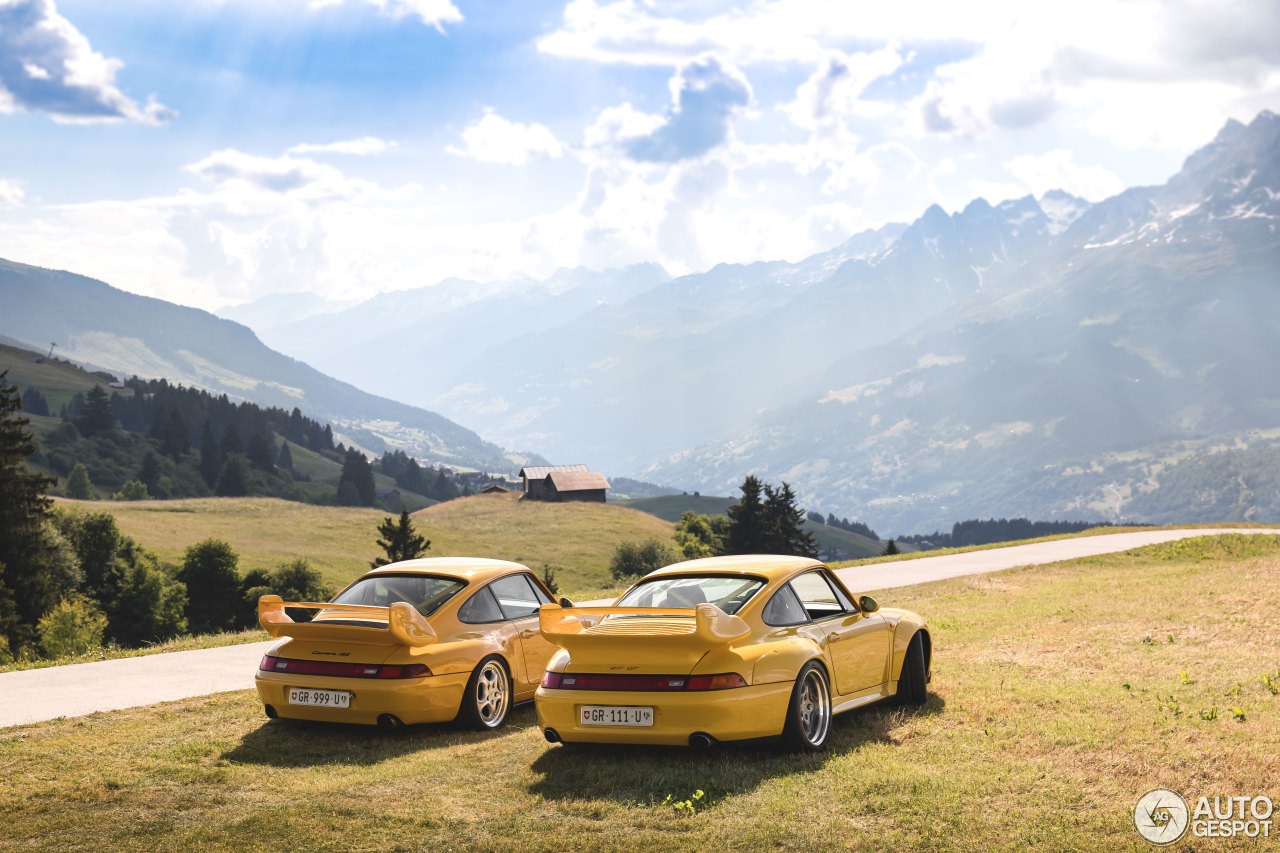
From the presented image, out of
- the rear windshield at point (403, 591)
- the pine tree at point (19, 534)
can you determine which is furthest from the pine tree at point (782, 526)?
the rear windshield at point (403, 591)

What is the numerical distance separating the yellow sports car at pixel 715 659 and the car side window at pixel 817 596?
14mm

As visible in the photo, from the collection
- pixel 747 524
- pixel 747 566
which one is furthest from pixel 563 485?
pixel 747 566

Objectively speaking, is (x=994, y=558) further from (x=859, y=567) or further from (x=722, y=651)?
(x=722, y=651)

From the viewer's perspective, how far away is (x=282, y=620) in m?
9.86

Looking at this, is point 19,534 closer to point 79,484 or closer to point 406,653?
point 406,653

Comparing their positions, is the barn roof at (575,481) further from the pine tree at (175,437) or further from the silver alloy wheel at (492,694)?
the silver alloy wheel at (492,694)

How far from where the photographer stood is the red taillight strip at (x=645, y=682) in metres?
7.56

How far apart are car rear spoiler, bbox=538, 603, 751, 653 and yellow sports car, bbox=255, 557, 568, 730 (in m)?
1.38

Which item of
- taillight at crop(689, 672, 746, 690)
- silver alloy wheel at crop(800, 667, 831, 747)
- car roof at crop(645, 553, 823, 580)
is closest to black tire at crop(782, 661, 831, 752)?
→ silver alloy wheel at crop(800, 667, 831, 747)

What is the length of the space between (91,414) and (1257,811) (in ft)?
614

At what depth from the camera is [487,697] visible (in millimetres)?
9844

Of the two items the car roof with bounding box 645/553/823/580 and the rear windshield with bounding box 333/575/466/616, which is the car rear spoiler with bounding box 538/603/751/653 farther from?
the rear windshield with bounding box 333/575/466/616

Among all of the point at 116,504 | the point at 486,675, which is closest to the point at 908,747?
the point at 486,675

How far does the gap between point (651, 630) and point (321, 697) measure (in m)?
3.53
